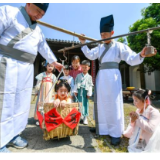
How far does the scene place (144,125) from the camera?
174 cm

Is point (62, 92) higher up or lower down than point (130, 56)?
lower down

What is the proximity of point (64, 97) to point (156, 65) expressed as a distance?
7.78 meters

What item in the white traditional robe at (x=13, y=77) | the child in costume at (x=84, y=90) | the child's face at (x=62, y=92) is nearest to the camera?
the white traditional robe at (x=13, y=77)

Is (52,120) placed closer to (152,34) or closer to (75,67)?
(75,67)

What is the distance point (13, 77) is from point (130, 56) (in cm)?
201

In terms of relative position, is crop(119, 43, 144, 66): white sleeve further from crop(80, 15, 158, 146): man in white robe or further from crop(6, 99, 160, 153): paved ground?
crop(6, 99, 160, 153): paved ground

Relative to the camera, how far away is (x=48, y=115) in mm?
1860

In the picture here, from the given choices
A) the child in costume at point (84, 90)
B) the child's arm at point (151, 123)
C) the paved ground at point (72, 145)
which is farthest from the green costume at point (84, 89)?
the child's arm at point (151, 123)

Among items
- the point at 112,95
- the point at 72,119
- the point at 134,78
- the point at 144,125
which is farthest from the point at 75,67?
the point at 134,78

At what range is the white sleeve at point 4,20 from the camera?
1502 millimetres

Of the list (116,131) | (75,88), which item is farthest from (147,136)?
(75,88)

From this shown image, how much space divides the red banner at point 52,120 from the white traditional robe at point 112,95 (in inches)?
32.5

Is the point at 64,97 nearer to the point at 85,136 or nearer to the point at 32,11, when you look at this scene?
the point at 85,136

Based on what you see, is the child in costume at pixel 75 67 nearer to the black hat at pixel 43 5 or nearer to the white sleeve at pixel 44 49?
the white sleeve at pixel 44 49
